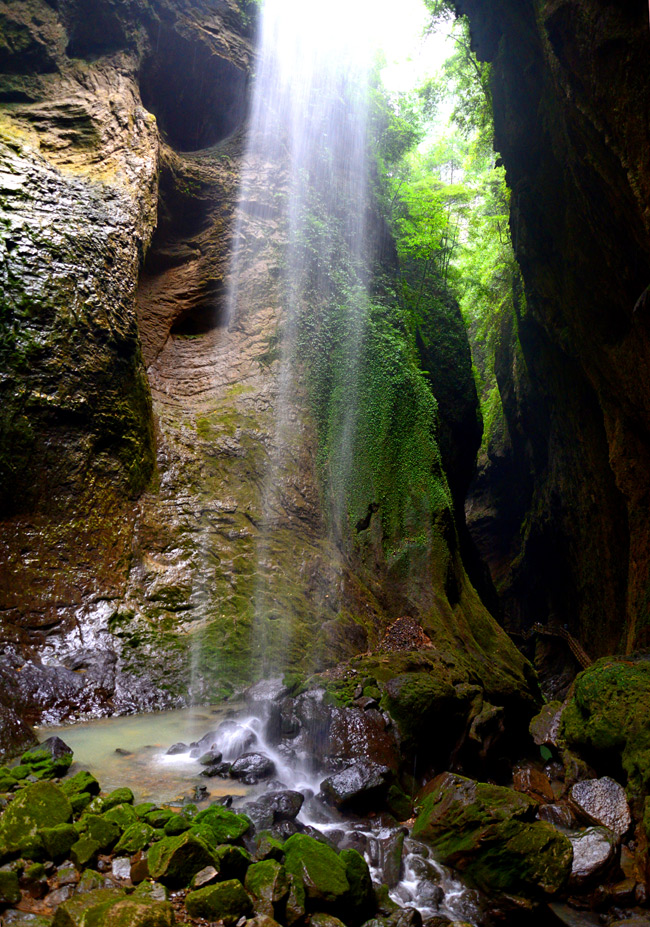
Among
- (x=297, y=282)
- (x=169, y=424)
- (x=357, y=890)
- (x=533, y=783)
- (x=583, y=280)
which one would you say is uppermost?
(x=297, y=282)

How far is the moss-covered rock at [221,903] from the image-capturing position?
2514 millimetres

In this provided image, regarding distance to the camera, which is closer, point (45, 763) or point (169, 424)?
point (45, 763)

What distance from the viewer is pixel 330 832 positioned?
4.13 metres

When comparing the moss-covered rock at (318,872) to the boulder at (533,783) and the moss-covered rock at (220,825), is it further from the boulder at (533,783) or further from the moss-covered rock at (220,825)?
the boulder at (533,783)

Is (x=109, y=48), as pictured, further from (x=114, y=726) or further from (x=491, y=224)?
(x=114, y=726)

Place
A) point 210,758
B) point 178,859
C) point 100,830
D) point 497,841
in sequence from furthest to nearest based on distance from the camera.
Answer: point 210,758 < point 497,841 < point 100,830 < point 178,859

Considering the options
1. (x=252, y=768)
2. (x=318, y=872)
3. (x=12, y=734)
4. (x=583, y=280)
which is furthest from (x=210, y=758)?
(x=583, y=280)

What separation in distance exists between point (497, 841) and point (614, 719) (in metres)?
2.41

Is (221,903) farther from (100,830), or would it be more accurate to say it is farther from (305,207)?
(305,207)

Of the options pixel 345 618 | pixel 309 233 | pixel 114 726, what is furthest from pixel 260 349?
pixel 114 726

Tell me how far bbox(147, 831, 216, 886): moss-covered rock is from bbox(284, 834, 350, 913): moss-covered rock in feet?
1.64

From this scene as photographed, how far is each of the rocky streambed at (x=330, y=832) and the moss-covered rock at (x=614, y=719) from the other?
0.08 ft

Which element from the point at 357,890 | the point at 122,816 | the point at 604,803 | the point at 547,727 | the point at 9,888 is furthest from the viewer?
the point at 547,727

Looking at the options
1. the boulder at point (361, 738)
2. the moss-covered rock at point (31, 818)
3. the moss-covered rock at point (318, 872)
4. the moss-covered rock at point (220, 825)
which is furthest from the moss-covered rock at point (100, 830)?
the boulder at point (361, 738)
